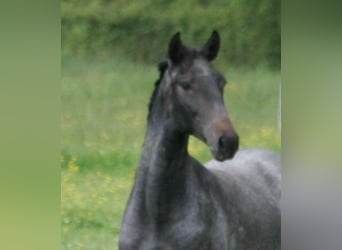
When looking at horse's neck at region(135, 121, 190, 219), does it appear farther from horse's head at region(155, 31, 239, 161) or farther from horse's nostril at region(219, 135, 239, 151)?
horse's nostril at region(219, 135, 239, 151)

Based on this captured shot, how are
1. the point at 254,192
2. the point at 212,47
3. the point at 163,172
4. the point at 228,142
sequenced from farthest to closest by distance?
the point at 254,192
the point at 212,47
the point at 163,172
the point at 228,142

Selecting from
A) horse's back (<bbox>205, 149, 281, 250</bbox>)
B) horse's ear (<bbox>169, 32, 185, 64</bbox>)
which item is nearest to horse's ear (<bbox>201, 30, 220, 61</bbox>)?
horse's ear (<bbox>169, 32, 185, 64</bbox>)

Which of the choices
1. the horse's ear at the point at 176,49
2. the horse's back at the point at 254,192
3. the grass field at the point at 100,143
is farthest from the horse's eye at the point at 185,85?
the horse's back at the point at 254,192

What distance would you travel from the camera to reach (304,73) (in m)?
4.63

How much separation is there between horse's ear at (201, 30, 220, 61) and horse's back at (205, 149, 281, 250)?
558mm

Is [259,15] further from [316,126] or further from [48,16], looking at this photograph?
[48,16]

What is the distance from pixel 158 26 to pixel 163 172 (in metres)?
0.79

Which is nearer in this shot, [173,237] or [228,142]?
[228,142]

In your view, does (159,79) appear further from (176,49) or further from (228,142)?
(228,142)

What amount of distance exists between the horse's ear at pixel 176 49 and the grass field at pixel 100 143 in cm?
19

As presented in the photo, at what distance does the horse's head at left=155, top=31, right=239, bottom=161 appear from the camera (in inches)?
142

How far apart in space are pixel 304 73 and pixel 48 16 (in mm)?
1654

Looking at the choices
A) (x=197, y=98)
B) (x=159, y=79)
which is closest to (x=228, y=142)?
(x=197, y=98)

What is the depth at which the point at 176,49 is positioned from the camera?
148 inches
